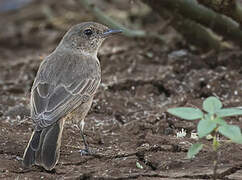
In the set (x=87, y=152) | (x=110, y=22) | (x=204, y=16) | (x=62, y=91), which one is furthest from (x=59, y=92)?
(x=110, y=22)

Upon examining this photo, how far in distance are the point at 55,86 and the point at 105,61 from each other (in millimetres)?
2445

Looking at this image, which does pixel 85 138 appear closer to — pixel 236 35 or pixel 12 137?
pixel 12 137

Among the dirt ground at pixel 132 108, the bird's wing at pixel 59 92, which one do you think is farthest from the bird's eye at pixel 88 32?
the dirt ground at pixel 132 108

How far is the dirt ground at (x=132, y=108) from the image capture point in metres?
4.60

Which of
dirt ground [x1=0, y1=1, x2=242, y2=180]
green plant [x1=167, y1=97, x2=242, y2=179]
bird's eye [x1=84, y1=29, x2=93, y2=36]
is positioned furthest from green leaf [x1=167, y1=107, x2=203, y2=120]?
bird's eye [x1=84, y1=29, x2=93, y2=36]

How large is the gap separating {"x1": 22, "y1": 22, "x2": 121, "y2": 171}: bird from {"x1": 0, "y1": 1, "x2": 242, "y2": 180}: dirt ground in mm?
186

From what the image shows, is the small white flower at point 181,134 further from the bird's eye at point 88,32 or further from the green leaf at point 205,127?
the bird's eye at point 88,32

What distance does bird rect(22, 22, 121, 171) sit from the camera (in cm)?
464

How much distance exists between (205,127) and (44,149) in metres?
1.48

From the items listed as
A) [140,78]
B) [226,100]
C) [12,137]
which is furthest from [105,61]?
[12,137]

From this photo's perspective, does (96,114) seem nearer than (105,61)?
Yes

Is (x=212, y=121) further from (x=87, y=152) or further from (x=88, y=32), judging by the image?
(x=88, y=32)

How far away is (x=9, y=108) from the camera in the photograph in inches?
254

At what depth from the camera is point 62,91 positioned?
5406 millimetres
